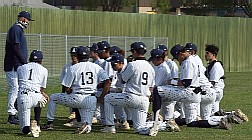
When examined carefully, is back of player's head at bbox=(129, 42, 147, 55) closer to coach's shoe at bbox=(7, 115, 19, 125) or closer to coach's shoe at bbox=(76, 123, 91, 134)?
coach's shoe at bbox=(76, 123, 91, 134)

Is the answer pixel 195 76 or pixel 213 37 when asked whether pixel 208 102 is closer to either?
pixel 195 76

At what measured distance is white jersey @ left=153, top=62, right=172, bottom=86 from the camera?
13047 mm

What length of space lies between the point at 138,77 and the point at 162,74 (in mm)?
1301

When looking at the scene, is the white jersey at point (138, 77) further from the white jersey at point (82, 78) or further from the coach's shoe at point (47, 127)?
the coach's shoe at point (47, 127)

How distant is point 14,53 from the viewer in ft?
42.3

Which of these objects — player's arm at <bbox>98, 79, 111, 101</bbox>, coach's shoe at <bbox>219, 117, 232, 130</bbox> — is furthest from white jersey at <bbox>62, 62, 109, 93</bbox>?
coach's shoe at <bbox>219, 117, 232, 130</bbox>

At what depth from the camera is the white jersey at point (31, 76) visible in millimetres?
11680

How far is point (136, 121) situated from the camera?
39.9ft

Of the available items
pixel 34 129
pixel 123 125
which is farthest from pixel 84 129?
pixel 123 125

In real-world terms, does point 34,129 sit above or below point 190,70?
A: below

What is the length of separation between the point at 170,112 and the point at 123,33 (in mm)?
20290

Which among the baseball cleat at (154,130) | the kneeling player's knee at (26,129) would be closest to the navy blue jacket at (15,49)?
the kneeling player's knee at (26,129)

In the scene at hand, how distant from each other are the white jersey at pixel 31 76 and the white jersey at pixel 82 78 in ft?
1.60

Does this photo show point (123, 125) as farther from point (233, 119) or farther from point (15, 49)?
point (15, 49)
